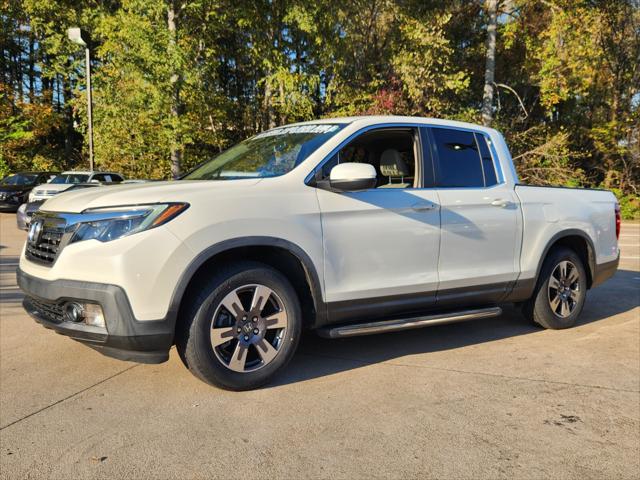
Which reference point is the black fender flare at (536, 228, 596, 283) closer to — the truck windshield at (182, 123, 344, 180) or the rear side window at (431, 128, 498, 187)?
the rear side window at (431, 128, 498, 187)

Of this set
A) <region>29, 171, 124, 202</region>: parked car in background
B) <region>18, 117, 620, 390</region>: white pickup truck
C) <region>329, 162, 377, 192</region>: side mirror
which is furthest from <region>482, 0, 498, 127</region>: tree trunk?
<region>329, 162, 377, 192</region>: side mirror

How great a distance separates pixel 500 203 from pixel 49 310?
3.55 meters

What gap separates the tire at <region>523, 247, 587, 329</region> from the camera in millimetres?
5059

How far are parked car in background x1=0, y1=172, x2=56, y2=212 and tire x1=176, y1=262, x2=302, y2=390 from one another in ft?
59.5

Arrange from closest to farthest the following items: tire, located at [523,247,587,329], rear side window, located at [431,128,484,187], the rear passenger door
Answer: the rear passenger door, rear side window, located at [431,128,484,187], tire, located at [523,247,587,329]

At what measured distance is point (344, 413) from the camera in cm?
320

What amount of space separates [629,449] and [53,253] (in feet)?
11.4

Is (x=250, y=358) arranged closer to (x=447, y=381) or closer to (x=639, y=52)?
(x=447, y=381)

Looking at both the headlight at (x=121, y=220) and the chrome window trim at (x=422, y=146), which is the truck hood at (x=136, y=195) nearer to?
the headlight at (x=121, y=220)

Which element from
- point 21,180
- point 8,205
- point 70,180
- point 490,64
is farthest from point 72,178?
point 490,64

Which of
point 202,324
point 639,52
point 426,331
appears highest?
point 639,52

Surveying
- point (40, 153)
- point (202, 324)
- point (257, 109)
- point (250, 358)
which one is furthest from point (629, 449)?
point (40, 153)

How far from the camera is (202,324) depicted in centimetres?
329

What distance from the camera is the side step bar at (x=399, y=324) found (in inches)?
148
